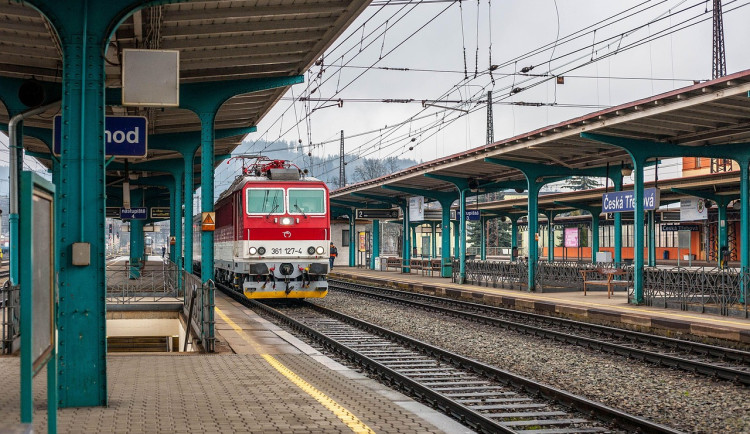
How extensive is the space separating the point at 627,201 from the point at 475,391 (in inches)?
507

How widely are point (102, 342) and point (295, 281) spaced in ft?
42.8

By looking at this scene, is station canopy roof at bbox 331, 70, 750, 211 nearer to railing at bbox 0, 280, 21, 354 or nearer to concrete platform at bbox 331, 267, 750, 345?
concrete platform at bbox 331, 267, 750, 345

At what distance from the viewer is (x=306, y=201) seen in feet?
67.7

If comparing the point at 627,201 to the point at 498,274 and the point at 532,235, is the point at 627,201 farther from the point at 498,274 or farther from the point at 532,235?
the point at 498,274

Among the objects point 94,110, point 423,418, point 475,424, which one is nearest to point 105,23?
point 94,110

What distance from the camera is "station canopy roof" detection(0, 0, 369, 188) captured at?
38.8 feet

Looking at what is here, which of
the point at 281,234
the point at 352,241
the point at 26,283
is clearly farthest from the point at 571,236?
the point at 26,283

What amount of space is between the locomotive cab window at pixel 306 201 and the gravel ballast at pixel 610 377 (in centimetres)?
417

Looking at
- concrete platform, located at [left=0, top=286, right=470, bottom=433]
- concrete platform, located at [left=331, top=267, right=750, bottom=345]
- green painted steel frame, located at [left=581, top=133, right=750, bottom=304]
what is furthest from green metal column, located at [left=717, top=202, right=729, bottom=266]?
concrete platform, located at [left=0, top=286, right=470, bottom=433]

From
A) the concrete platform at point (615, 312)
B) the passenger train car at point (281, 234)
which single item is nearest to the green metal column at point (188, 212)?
the passenger train car at point (281, 234)

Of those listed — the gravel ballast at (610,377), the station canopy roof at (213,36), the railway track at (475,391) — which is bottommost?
the gravel ballast at (610,377)

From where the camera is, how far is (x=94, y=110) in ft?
24.8

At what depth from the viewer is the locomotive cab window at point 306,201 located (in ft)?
67.3

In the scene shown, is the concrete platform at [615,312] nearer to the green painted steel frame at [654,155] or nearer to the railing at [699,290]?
the railing at [699,290]
